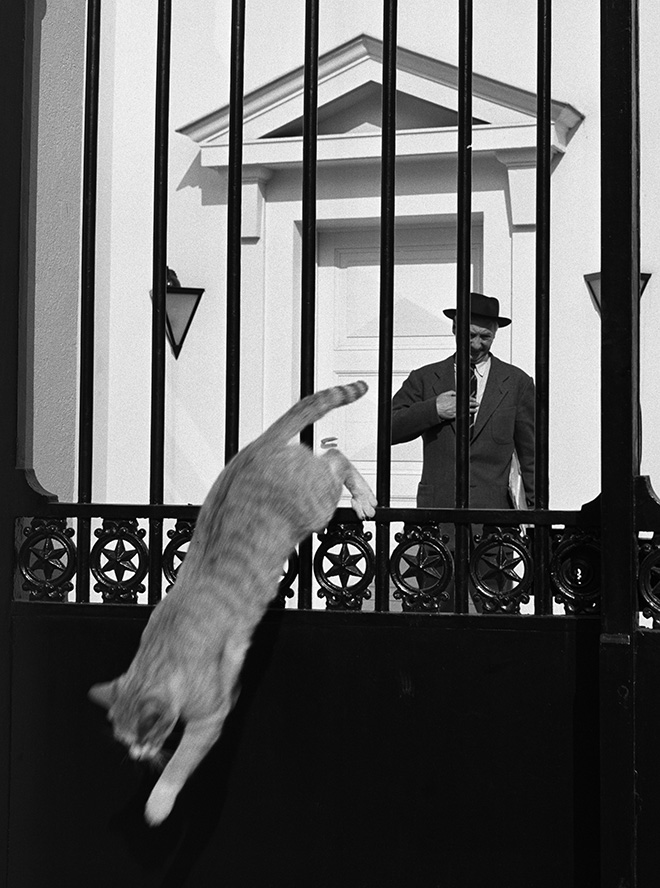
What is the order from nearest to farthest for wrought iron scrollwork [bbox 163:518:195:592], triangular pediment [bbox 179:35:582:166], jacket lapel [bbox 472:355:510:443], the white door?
wrought iron scrollwork [bbox 163:518:195:592] < jacket lapel [bbox 472:355:510:443] < triangular pediment [bbox 179:35:582:166] < the white door

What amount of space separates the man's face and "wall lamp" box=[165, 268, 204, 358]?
67.3 inches

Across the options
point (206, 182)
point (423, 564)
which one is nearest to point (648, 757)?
point (423, 564)

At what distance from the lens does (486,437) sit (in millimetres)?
4441

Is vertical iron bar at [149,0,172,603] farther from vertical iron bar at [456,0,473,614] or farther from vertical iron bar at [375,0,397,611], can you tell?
vertical iron bar at [456,0,473,614]

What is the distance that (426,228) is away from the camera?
604 cm

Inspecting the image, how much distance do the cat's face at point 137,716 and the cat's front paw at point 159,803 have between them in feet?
0.35

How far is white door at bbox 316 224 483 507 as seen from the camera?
19.8 feet

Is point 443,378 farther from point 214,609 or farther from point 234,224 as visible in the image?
point 214,609

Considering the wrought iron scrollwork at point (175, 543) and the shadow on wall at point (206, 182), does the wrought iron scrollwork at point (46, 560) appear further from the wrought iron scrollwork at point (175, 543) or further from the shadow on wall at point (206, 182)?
the shadow on wall at point (206, 182)

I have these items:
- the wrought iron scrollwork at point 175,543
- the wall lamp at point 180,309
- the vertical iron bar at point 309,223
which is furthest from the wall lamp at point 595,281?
the wrought iron scrollwork at point 175,543

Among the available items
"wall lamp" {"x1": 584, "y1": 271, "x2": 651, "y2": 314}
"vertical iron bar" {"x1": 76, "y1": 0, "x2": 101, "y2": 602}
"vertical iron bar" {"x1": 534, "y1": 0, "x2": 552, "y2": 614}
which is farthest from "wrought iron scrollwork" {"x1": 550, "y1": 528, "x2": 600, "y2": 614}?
"wall lamp" {"x1": 584, "y1": 271, "x2": 651, "y2": 314}

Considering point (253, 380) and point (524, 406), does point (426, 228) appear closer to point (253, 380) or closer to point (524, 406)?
point (253, 380)

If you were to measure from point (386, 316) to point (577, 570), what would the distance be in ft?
2.76

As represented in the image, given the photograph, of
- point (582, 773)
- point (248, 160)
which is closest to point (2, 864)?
point (582, 773)
